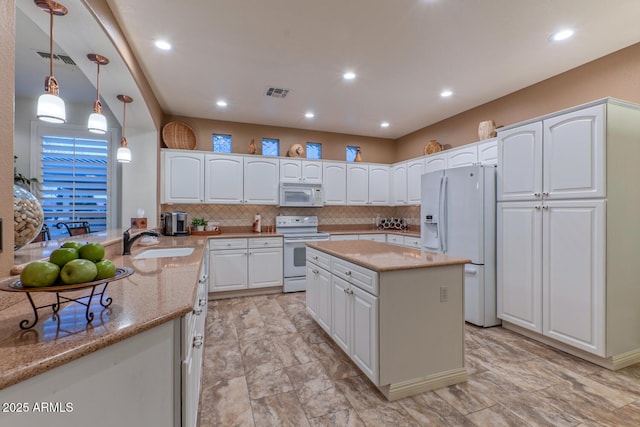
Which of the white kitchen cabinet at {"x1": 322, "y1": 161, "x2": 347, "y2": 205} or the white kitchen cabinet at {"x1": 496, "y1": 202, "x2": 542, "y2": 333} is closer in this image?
the white kitchen cabinet at {"x1": 496, "y1": 202, "x2": 542, "y2": 333}

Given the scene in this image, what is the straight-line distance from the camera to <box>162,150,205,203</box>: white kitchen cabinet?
4.20m

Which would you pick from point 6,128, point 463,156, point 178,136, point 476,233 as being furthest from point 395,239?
point 6,128

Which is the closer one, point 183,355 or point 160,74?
point 183,355

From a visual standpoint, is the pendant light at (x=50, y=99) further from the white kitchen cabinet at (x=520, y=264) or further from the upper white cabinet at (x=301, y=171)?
the white kitchen cabinet at (x=520, y=264)

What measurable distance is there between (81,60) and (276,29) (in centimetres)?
151

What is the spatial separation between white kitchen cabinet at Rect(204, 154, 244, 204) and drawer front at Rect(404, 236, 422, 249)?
8.86 feet

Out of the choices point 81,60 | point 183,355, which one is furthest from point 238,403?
point 81,60

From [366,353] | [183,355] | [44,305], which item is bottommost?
[366,353]

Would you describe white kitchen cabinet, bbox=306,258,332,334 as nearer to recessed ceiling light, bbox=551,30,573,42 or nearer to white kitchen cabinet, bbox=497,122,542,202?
white kitchen cabinet, bbox=497,122,542,202

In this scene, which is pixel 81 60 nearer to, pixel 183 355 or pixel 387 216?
pixel 183 355

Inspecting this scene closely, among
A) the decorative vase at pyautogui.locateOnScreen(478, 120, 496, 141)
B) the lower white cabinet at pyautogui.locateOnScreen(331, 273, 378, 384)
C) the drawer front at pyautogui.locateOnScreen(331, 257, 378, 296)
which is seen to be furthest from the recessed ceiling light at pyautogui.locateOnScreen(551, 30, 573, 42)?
the lower white cabinet at pyautogui.locateOnScreen(331, 273, 378, 384)

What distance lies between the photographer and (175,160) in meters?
4.23

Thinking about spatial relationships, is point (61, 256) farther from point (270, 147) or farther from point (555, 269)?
point (270, 147)

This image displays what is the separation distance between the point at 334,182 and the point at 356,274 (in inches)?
124
